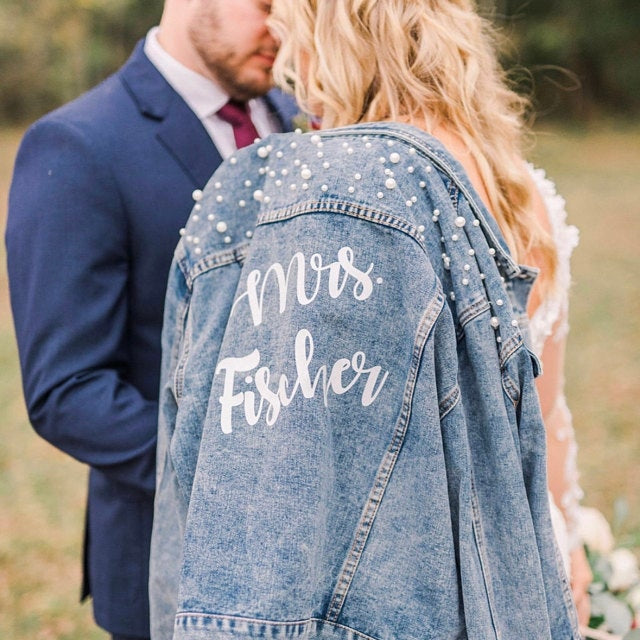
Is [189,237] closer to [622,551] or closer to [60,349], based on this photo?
[60,349]

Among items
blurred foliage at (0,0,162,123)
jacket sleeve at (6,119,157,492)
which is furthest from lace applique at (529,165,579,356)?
blurred foliage at (0,0,162,123)

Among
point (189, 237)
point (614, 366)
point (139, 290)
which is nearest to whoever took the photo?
point (189, 237)

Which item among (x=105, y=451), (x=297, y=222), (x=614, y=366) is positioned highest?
(x=297, y=222)

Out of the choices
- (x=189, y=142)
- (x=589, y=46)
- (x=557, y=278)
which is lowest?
(x=589, y=46)

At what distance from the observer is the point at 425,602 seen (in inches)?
44.6

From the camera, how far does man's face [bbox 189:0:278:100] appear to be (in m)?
1.76

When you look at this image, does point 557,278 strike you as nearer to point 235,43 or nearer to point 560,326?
point 560,326

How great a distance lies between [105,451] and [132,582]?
38cm

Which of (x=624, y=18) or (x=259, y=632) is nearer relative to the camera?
(x=259, y=632)

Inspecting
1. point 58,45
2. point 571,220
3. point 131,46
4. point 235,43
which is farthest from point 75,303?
point 131,46

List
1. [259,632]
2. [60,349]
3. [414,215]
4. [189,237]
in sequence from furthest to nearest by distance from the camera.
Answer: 1. [60,349]
2. [189,237]
3. [414,215]
4. [259,632]

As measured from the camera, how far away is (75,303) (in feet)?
5.22

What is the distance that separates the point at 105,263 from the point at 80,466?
3.54 metres

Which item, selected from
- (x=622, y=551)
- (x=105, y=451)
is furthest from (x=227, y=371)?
(x=622, y=551)
